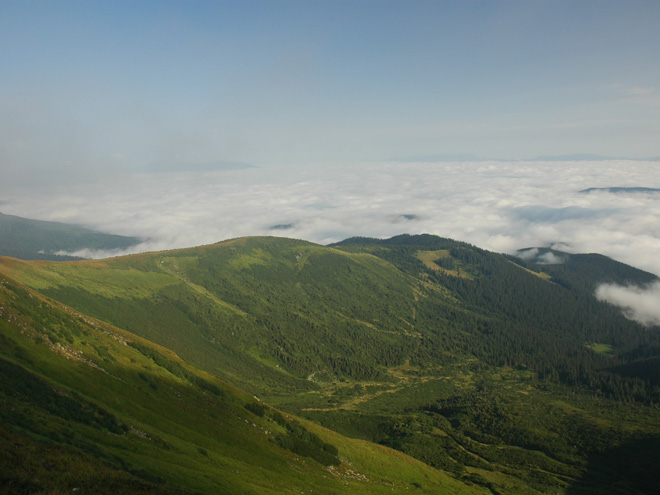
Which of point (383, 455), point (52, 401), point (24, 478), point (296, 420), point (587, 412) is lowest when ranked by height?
point (587, 412)

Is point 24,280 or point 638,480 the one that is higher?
point 24,280

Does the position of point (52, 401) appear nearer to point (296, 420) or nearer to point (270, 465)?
point (270, 465)

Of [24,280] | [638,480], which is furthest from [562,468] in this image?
[24,280]

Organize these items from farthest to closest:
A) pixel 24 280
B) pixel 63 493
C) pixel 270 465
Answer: pixel 24 280, pixel 270 465, pixel 63 493

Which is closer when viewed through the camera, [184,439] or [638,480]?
[184,439]

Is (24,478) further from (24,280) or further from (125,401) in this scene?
(24,280)

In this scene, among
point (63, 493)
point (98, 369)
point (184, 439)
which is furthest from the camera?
point (98, 369)
